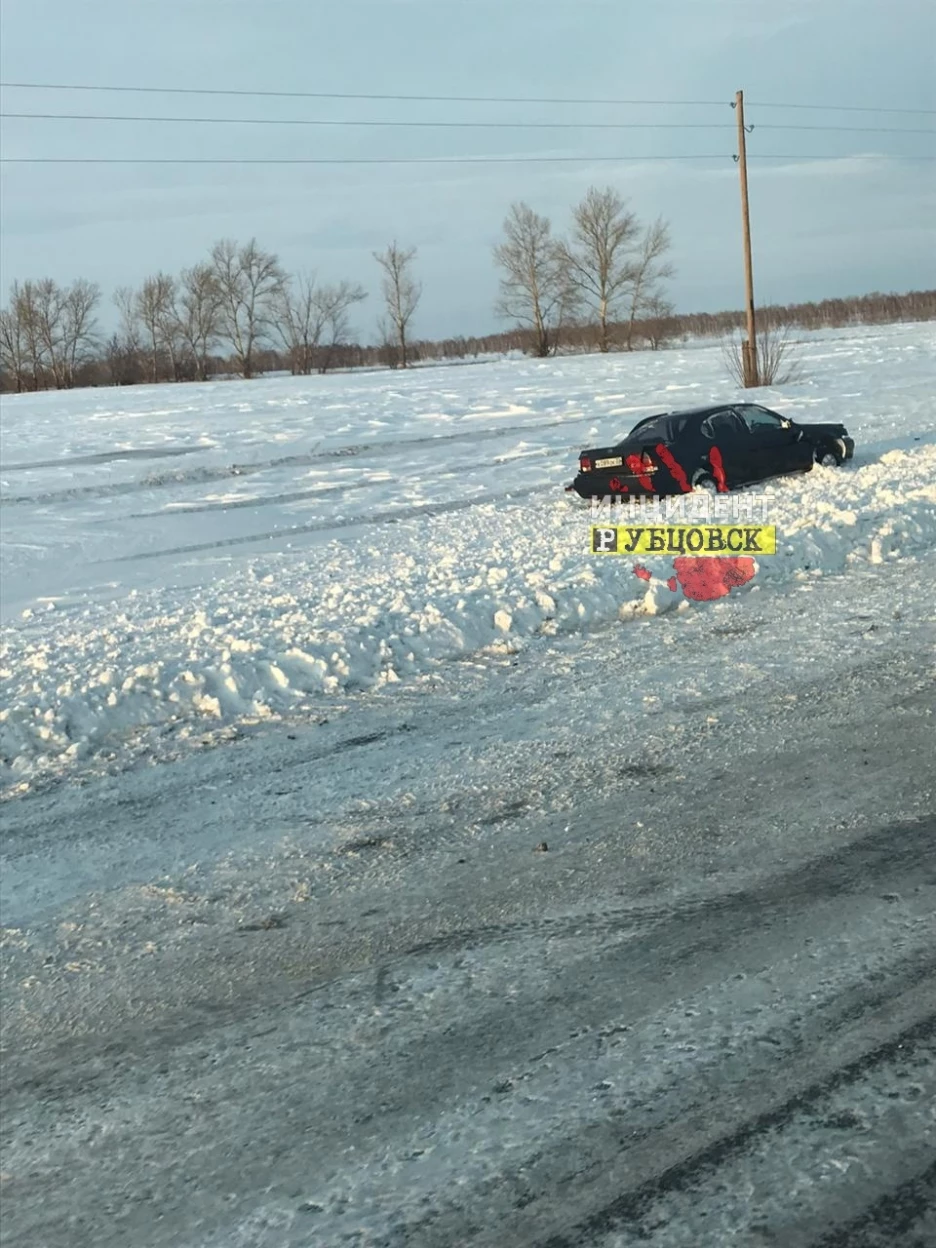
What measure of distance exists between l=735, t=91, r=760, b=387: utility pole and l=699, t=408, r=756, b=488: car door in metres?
17.5

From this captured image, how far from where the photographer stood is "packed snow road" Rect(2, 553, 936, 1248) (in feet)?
9.25

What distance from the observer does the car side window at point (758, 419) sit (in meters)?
16.0

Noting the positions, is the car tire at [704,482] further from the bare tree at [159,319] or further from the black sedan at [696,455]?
the bare tree at [159,319]

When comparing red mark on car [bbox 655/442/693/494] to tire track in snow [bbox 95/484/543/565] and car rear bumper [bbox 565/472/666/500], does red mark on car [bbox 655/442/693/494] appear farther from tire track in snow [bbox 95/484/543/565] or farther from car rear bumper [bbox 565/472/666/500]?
tire track in snow [bbox 95/484/543/565]

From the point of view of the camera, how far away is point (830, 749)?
5.70 metres

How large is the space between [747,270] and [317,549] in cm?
2194

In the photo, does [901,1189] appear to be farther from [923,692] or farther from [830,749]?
[923,692]

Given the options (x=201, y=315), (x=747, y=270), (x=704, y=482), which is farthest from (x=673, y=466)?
(x=201, y=315)

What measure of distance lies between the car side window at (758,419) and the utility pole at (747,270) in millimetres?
16725

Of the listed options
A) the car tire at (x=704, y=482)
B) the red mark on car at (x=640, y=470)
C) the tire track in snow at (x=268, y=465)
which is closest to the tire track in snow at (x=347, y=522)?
the red mark on car at (x=640, y=470)

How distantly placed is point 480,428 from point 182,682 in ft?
74.8

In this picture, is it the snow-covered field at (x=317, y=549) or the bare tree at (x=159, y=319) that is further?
the bare tree at (x=159, y=319)

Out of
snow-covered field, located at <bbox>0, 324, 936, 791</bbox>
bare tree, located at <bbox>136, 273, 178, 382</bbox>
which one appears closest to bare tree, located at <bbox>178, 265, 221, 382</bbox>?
bare tree, located at <bbox>136, 273, 178, 382</bbox>

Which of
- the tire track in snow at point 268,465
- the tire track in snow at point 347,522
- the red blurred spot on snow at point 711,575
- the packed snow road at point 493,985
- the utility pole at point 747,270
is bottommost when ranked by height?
the packed snow road at point 493,985
